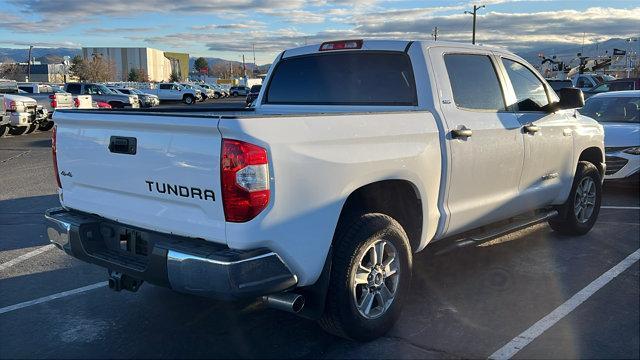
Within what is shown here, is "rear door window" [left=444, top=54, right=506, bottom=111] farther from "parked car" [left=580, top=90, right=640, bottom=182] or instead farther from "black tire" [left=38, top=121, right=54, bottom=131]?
"black tire" [left=38, top=121, right=54, bottom=131]

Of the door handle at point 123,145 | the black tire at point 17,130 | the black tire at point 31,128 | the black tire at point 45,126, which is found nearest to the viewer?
the door handle at point 123,145

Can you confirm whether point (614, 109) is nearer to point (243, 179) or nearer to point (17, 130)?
point (243, 179)

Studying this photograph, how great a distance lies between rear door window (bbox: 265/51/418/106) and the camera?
459 cm

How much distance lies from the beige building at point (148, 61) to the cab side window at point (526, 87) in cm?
12995

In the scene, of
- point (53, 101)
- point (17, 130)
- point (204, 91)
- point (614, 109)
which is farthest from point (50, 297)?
point (204, 91)

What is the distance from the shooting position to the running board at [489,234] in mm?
4617

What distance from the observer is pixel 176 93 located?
4847 cm

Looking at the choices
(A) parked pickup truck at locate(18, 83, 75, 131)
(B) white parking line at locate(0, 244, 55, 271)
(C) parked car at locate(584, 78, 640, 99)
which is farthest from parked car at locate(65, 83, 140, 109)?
(B) white parking line at locate(0, 244, 55, 271)

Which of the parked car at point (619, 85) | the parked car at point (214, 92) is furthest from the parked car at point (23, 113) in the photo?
the parked car at point (214, 92)

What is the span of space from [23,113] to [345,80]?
15.2 m

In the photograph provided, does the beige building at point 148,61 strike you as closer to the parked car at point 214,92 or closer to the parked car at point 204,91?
the parked car at point 214,92

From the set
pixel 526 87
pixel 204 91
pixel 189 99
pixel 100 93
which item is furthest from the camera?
pixel 204 91

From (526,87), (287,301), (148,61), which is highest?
(148,61)

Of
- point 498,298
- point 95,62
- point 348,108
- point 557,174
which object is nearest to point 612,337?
point 498,298
